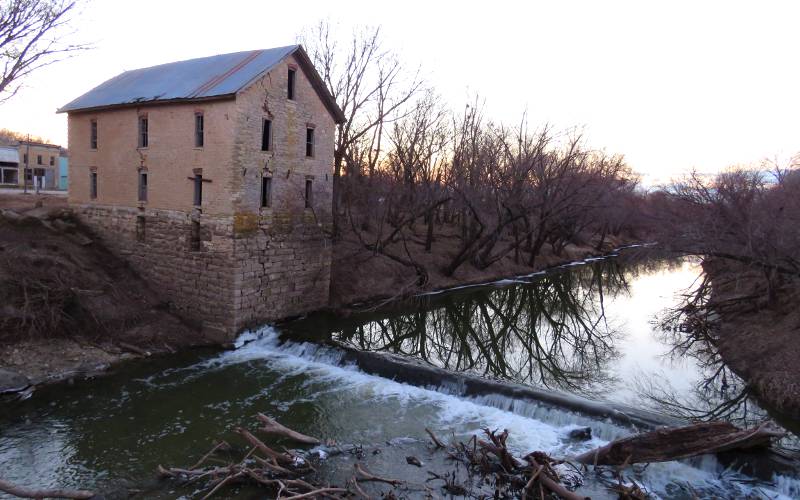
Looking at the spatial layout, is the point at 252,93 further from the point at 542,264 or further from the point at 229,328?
the point at 542,264

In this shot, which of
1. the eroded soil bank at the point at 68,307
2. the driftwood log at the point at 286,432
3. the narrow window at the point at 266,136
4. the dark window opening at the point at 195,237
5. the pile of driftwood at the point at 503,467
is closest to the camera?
the pile of driftwood at the point at 503,467

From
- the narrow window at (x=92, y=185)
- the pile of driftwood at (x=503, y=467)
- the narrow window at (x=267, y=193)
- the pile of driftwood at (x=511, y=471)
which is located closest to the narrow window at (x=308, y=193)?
the narrow window at (x=267, y=193)

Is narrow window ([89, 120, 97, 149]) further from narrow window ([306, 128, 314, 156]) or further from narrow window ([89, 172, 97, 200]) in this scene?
narrow window ([306, 128, 314, 156])

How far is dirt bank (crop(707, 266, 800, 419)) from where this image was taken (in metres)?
13.0

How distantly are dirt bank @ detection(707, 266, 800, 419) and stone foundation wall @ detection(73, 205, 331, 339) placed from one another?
14.8 m

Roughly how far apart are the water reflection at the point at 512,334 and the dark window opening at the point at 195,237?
4640 mm

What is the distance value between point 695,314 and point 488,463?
1449 centimetres

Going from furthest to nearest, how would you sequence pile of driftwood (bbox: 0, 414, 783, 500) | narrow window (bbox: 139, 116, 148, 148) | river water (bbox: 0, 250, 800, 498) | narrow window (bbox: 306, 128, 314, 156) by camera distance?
narrow window (bbox: 306, 128, 314, 156), narrow window (bbox: 139, 116, 148, 148), river water (bbox: 0, 250, 800, 498), pile of driftwood (bbox: 0, 414, 783, 500)

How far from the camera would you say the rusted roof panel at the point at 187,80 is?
17125 mm

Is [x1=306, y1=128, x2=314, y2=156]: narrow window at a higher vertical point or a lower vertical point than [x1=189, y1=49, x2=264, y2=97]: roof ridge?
lower

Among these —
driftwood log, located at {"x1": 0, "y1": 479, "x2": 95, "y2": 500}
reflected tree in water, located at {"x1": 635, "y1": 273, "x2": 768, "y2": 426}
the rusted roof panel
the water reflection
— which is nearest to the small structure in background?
the rusted roof panel

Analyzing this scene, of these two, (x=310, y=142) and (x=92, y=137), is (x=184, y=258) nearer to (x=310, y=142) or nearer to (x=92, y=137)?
(x=310, y=142)

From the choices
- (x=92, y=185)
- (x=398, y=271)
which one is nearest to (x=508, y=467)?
(x=398, y=271)

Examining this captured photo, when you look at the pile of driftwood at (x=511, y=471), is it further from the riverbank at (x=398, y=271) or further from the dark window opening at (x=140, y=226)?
the dark window opening at (x=140, y=226)
